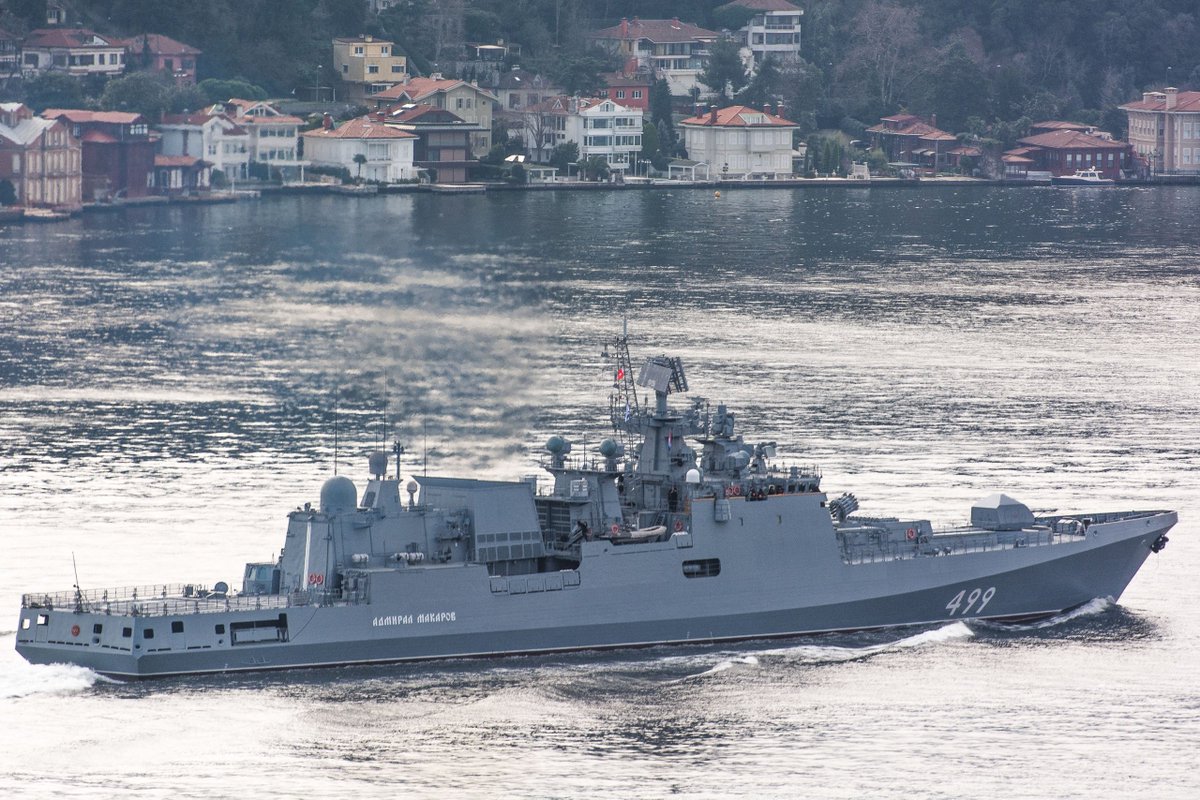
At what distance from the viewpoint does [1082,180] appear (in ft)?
503

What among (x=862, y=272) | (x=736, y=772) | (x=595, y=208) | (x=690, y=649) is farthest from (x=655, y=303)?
(x=736, y=772)

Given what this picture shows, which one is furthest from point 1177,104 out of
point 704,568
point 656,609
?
point 656,609

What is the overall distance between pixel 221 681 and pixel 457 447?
1345 centimetres

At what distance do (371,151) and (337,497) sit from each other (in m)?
89.9

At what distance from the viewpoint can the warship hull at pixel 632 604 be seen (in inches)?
1783

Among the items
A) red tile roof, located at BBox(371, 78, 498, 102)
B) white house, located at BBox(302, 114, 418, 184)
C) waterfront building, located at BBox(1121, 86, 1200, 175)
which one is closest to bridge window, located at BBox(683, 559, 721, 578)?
white house, located at BBox(302, 114, 418, 184)

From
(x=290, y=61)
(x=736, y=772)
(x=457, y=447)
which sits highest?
(x=290, y=61)

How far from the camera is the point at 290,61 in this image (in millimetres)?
148000

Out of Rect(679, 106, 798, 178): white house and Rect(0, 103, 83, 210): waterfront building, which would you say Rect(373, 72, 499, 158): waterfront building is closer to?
Rect(679, 106, 798, 178): white house

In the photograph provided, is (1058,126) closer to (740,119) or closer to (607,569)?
(740,119)

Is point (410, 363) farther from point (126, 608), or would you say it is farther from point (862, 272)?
point (862, 272)

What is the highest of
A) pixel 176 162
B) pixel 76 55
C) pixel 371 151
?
pixel 76 55

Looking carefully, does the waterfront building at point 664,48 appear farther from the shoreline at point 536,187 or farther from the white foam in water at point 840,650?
the white foam in water at point 840,650

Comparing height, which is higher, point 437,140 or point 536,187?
point 437,140
